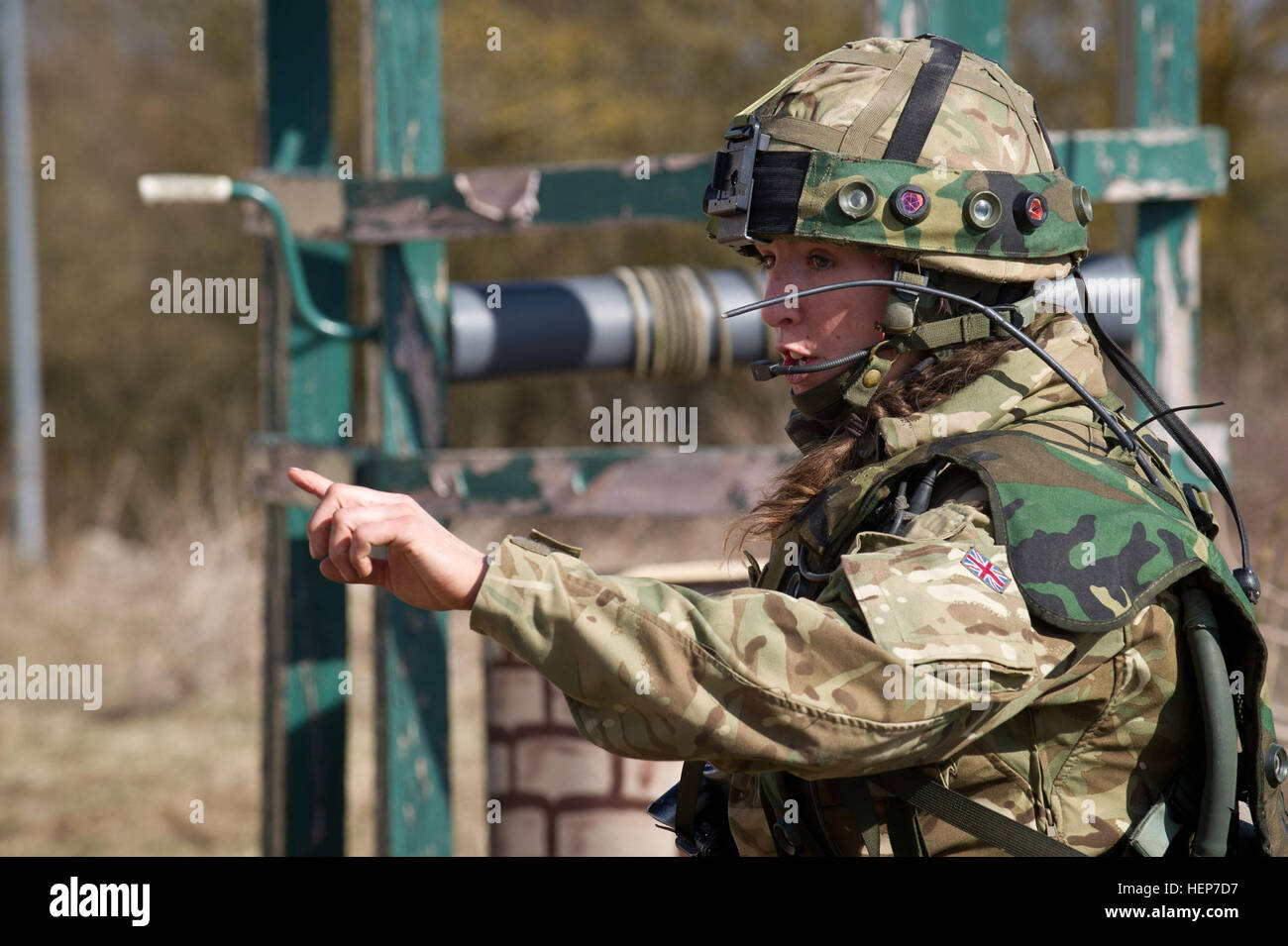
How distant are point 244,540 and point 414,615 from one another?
15.1 ft

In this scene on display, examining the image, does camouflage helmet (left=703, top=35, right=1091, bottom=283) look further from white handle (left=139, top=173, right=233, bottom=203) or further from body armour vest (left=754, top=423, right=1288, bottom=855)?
white handle (left=139, top=173, right=233, bottom=203)

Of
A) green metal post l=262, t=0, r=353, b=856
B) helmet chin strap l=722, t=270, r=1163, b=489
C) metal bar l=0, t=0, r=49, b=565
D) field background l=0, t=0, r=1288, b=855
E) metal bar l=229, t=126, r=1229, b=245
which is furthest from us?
metal bar l=0, t=0, r=49, b=565

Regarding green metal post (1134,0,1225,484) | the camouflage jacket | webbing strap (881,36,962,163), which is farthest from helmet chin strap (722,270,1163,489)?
green metal post (1134,0,1225,484)

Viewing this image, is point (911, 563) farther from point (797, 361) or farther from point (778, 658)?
point (797, 361)

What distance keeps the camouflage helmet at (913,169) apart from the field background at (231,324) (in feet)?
12.5

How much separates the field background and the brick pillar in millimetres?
1818

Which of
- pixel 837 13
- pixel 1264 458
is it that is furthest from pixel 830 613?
pixel 837 13

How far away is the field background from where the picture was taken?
659cm

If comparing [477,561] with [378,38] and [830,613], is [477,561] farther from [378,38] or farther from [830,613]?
[378,38]

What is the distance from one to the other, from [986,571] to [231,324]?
13158mm

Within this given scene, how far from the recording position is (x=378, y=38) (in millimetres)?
3691

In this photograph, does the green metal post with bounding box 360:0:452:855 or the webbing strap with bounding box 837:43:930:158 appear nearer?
the webbing strap with bounding box 837:43:930:158

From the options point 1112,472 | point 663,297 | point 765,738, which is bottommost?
point 765,738

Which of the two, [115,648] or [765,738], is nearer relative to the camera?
[765,738]
